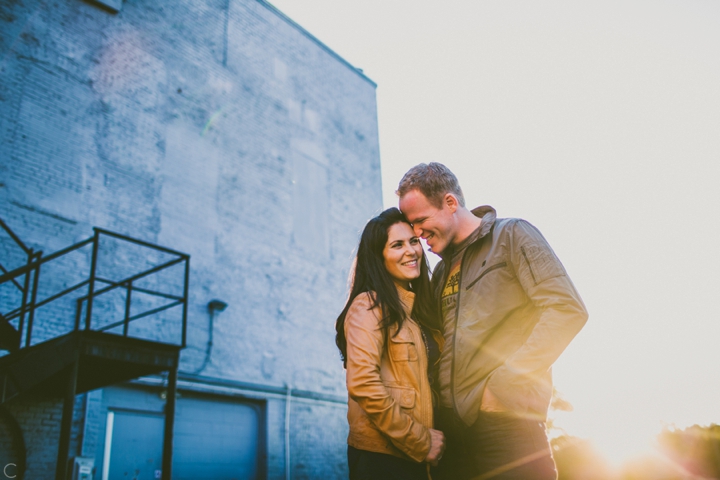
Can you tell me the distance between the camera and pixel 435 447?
2223 millimetres

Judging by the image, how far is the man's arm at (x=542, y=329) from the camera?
6.57 ft

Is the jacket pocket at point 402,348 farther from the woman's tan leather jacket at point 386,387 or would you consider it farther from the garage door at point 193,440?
the garage door at point 193,440

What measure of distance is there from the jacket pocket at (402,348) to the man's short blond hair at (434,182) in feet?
2.33

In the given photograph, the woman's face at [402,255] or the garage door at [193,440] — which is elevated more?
the woman's face at [402,255]

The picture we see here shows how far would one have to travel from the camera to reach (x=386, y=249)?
2822 millimetres

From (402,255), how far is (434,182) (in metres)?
0.41

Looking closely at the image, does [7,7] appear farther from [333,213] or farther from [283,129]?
[333,213]

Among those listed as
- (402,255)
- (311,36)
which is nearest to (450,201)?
(402,255)

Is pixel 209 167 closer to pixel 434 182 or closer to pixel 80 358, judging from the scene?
pixel 80 358

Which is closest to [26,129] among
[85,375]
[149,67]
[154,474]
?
[149,67]

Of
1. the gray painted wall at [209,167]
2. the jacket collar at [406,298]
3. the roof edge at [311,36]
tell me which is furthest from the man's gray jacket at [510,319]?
the roof edge at [311,36]

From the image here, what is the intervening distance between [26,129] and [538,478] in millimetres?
8276

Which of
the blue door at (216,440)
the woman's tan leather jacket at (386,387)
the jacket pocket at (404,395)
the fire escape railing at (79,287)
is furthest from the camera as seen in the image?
the blue door at (216,440)

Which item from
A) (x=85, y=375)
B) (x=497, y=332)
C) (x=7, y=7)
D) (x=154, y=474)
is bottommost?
(x=154, y=474)
